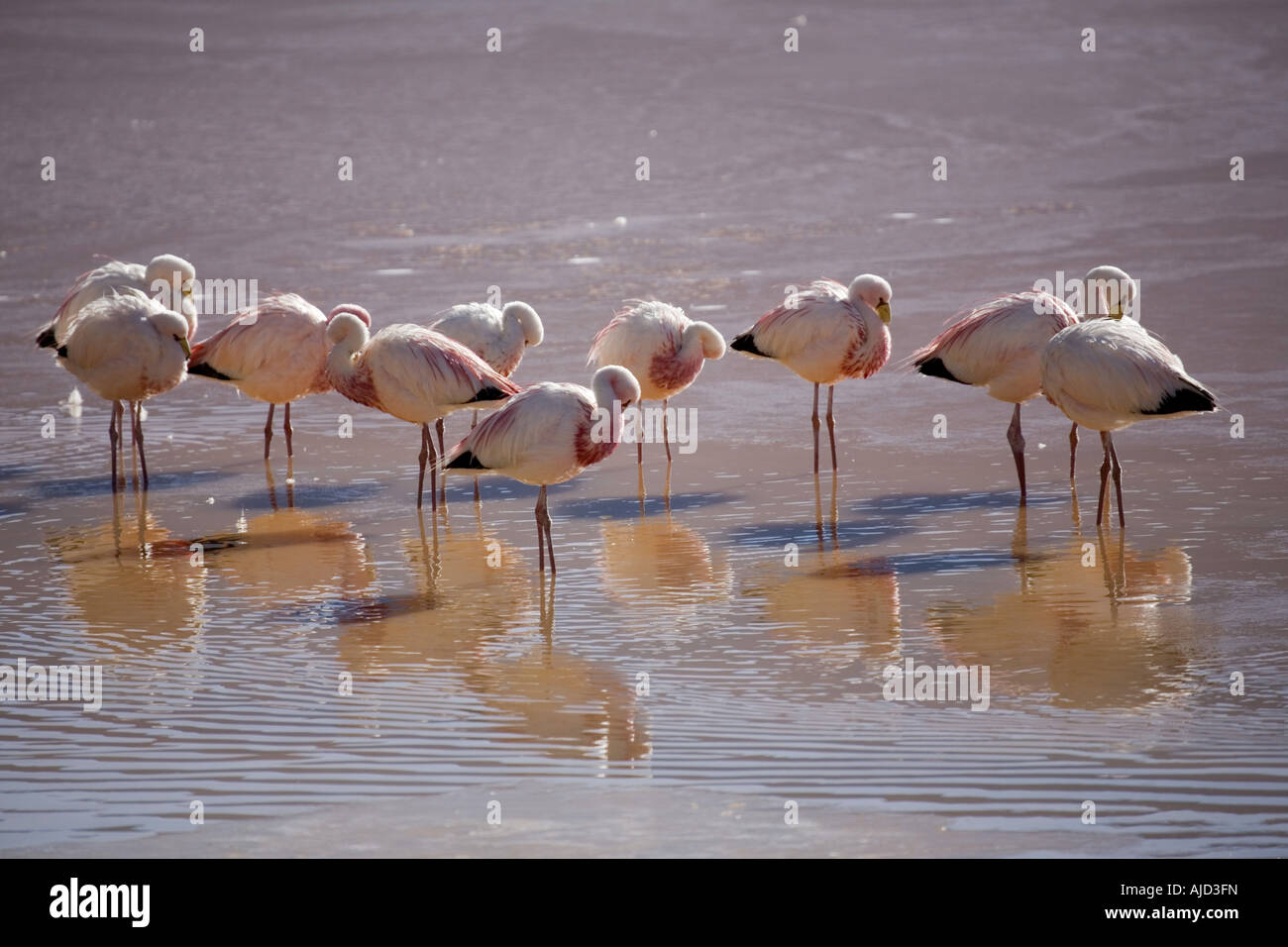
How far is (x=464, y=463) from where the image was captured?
8383 millimetres

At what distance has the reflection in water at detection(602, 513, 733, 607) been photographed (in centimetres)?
786

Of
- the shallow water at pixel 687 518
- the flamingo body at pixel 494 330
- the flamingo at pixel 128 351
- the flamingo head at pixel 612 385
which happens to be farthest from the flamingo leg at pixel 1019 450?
the flamingo at pixel 128 351

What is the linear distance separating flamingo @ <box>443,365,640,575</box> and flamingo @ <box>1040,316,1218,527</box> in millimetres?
2188

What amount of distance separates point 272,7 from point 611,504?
23932 millimetres

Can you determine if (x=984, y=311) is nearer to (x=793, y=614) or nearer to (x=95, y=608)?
(x=793, y=614)

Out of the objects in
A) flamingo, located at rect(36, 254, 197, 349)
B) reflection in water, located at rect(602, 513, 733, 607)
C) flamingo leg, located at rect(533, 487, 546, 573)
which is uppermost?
flamingo, located at rect(36, 254, 197, 349)

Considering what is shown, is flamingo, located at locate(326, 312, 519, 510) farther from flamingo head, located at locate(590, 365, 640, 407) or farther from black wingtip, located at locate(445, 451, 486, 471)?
flamingo head, located at locate(590, 365, 640, 407)

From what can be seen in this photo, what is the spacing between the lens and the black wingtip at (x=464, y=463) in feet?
27.3

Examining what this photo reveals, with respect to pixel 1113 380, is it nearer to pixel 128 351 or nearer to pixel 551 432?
pixel 551 432

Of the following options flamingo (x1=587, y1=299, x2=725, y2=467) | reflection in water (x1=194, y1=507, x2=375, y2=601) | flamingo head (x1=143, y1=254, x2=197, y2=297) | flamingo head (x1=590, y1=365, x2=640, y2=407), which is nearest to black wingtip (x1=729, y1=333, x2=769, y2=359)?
flamingo (x1=587, y1=299, x2=725, y2=467)

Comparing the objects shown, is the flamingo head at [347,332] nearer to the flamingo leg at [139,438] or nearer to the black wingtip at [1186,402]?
the flamingo leg at [139,438]

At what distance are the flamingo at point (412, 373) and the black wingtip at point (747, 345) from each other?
169 cm

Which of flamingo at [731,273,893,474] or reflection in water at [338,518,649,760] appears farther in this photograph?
flamingo at [731,273,893,474]

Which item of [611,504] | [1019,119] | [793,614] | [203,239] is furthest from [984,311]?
[1019,119]
